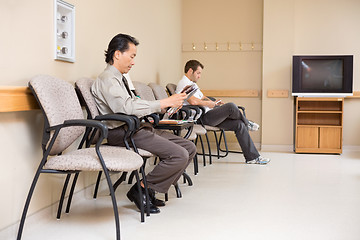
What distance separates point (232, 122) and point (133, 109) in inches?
97.4

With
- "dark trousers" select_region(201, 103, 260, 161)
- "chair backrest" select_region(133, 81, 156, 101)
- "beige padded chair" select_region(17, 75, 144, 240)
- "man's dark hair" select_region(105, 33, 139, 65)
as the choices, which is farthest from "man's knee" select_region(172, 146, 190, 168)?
"dark trousers" select_region(201, 103, 260, 161)

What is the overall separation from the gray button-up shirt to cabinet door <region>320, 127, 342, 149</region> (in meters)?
3.74

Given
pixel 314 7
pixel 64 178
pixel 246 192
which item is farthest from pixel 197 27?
pixel 64 178

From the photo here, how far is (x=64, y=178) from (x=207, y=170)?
195 centimetres

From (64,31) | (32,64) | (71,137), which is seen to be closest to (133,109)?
(71,137)

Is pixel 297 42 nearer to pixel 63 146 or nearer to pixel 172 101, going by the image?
pixel 172 101

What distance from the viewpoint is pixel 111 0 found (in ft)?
11.9

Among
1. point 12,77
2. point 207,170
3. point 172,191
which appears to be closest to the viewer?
point 12,77

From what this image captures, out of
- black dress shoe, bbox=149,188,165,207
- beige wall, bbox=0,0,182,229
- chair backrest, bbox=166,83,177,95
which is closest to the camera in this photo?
beige wall, bbox=0,0,182,229

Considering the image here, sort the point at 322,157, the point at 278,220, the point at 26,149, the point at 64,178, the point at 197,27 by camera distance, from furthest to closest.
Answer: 1. the point at 197,27
2. the point at 322,157
3. the point at 64,178
4. the point at 278,220
5. the point at 26,149

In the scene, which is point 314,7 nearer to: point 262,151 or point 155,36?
point 262,151

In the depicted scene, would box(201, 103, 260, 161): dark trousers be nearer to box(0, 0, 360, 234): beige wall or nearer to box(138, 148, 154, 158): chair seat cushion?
box(0, 0, 360, 234): beige wall

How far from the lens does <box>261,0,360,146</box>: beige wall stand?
6051mm

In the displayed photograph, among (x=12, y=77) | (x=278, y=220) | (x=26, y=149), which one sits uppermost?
(x=12, y=77)
